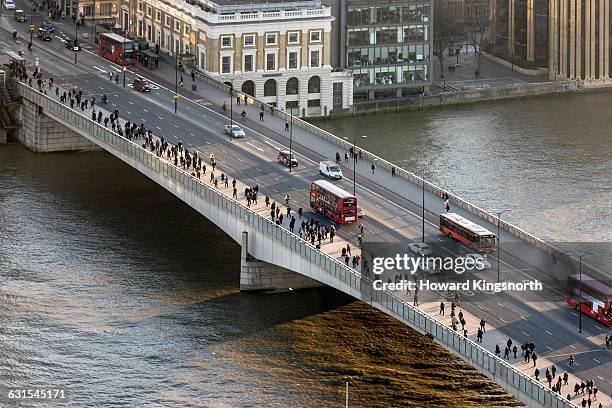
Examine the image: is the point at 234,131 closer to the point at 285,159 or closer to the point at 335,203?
the point at 285,159

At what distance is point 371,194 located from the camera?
532 ft

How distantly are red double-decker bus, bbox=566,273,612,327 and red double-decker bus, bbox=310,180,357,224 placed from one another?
→ 22.9 metres

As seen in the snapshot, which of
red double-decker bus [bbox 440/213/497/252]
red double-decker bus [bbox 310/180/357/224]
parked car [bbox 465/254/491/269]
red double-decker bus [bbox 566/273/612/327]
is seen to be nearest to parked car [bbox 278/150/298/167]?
red double-decker bus [bbox 310/180/357/224]

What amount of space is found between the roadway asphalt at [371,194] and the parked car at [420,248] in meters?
2.32

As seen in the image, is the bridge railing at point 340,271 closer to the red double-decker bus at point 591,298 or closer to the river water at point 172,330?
the river water at point 172,330

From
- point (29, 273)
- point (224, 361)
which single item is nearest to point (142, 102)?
point (29, 273)

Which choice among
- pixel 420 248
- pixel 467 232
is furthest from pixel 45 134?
pixel 467 232

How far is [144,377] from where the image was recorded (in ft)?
436

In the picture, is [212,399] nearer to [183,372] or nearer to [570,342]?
[183,372]

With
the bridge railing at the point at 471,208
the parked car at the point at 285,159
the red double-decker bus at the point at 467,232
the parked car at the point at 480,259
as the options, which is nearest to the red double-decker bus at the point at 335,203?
the red double-decker bus at the point at 467,232

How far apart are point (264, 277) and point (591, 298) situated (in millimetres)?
30118

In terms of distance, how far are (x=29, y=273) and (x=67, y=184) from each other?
2929 cm

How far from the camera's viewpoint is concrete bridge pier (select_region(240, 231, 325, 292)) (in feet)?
498

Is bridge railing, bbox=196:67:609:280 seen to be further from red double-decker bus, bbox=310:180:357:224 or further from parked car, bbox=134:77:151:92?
parked car, bbox=134:77:151:92
